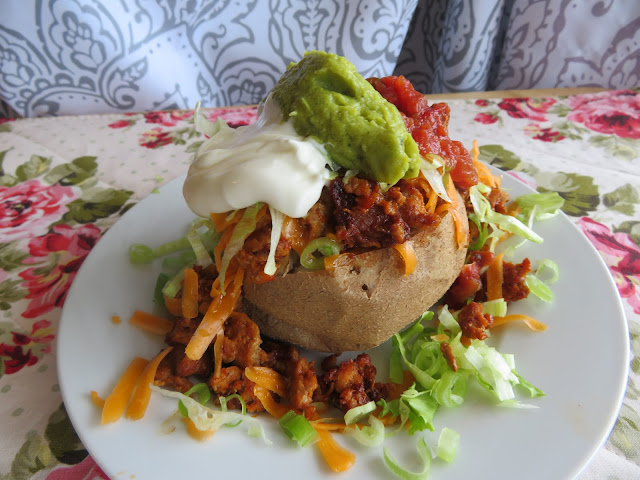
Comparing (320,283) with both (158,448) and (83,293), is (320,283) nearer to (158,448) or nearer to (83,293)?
(158,448)

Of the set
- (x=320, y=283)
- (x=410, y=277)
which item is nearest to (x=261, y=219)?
(x=320, y=283)

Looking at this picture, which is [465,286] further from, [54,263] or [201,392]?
[54,263]

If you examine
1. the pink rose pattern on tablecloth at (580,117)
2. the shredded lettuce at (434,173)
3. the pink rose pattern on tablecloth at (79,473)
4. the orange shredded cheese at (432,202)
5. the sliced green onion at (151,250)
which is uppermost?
the shredded lettuce at (434,173)

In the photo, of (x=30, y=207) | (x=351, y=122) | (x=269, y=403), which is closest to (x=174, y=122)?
(x=30, y=207)

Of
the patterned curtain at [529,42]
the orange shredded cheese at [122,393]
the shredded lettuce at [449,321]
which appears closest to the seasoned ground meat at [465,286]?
the shredded lettuce at [449,321]

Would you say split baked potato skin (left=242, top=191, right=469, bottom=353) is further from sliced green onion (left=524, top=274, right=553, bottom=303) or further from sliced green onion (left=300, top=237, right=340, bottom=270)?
sliced green onion (left=524, top=274, right=553, bottom=303)

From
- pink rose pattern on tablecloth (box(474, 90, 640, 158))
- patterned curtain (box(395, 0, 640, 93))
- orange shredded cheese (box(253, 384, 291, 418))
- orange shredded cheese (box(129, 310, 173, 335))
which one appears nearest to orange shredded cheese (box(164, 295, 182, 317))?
orange shredded cheese (box(129, 310, 173, 335))

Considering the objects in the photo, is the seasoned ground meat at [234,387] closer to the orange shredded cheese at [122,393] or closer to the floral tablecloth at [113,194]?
the orange shredded cheese at [122,393]
